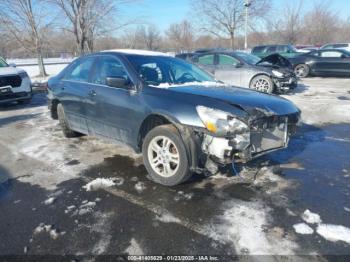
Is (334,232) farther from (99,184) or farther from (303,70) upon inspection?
(303,70)

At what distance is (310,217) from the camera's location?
3258 mm

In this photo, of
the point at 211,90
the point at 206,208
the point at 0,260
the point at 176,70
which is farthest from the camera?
the point at 176,70

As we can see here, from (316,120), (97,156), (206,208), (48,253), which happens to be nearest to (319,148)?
(316,120)

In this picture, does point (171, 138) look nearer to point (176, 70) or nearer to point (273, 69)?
point (176, 70)

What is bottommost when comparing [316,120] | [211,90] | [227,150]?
[316,120]

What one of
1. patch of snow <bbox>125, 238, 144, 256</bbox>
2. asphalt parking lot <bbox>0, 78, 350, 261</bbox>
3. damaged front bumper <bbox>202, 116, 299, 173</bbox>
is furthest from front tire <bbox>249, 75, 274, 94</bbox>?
patch of snow <bbox>125, 238, 144, 256</bbox>

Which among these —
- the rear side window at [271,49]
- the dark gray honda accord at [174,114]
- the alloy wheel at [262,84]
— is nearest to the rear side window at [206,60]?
the alloy wheel at [262,84]

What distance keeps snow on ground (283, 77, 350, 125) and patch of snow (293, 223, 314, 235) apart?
4761 mm

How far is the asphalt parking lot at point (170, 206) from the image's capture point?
2.87 metres

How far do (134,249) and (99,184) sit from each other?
148 centimetres

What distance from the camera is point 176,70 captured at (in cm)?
493

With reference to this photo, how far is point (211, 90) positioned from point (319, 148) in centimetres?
249

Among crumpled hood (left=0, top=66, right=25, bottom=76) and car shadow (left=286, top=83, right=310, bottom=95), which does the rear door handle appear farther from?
car shadow (left=286, top=83, right=310, bottom=95)

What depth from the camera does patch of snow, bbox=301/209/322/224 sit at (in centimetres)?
319
